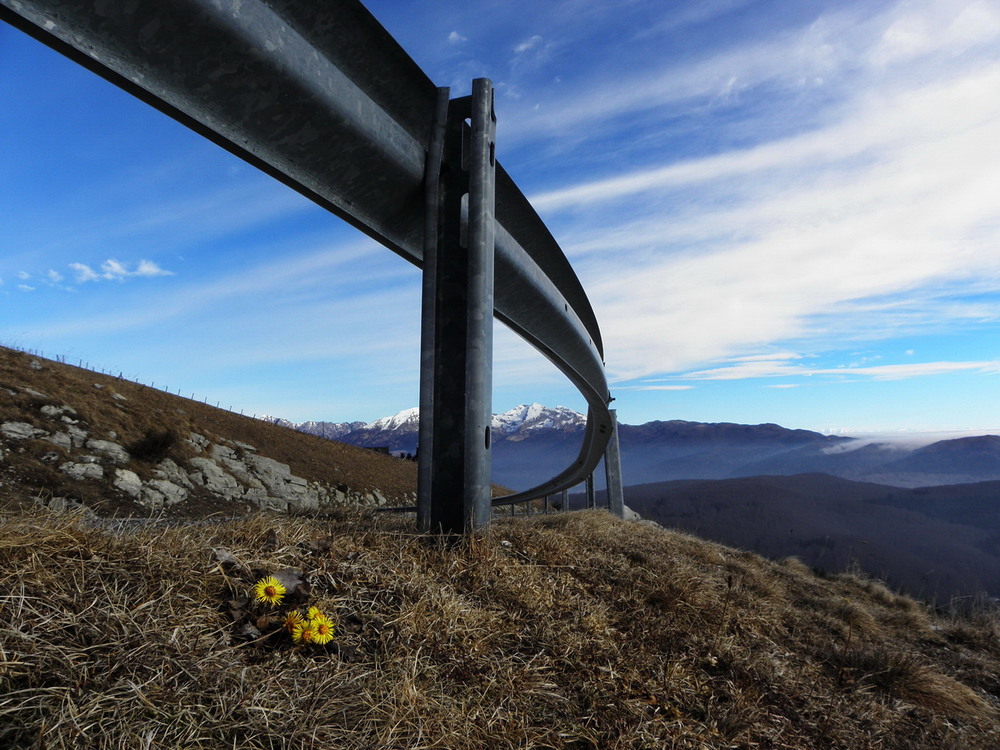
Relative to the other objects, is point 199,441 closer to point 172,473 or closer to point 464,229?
point 172,473

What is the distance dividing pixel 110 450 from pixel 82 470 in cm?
154

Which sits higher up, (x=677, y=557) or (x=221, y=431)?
(x=221, y=431)

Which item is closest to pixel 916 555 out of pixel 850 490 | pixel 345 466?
pixel 850 490

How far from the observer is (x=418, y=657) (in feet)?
8.90

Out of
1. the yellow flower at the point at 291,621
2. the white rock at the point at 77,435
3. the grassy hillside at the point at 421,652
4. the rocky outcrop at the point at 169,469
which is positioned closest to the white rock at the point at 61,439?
the rocky outcrop at the point at 169,469

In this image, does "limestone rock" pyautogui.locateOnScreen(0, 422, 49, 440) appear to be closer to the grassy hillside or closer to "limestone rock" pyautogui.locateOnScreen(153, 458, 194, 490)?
"limestone rock" pyautogui.locateOnScreen(153, 458, 194, 490)

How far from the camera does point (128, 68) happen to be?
329 cm

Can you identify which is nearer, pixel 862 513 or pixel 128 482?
pixel 128 482

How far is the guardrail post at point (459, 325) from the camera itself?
4.59 meters

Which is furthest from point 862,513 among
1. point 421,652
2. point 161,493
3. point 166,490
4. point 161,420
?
point 421,652

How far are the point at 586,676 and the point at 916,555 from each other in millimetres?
129682

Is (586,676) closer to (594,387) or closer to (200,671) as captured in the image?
(200,671)

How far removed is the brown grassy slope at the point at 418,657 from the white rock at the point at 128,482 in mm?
11802

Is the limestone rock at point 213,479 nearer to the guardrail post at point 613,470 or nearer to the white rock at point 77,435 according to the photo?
the white rock at point 77,435
